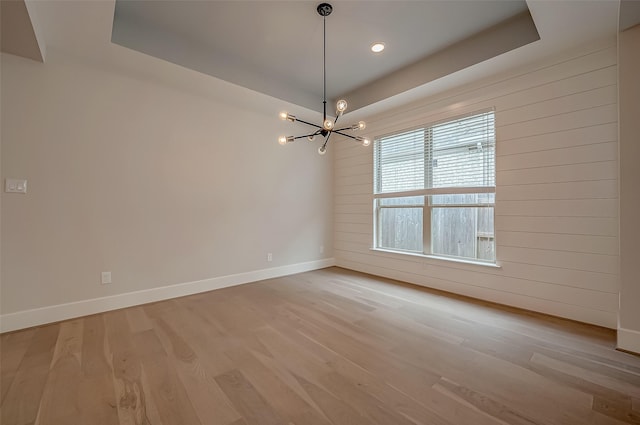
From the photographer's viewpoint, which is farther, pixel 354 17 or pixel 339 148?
pixel 339 148

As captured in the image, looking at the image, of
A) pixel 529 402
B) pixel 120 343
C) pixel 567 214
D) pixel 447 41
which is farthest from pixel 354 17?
pixel 120 343

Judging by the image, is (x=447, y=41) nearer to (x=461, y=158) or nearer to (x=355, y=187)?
(x=461, y=158)

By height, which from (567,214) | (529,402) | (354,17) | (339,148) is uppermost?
(354,17)

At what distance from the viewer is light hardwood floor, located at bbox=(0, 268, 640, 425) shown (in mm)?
1530

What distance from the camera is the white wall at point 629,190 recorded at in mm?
2195

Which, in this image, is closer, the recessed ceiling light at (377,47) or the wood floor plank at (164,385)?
the wood floor plank at (164,385)

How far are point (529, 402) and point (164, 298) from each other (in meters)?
3.76

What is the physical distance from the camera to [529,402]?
161cm

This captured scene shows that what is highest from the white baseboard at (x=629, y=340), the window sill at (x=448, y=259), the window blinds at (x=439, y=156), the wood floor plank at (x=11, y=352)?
the window blinds at (x=439, y=156)

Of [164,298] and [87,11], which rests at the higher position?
[87,11]

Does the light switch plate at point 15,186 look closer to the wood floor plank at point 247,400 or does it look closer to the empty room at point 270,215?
the empty room at point 270,215

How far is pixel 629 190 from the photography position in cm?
223

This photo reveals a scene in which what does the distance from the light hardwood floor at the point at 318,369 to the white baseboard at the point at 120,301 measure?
0.43 feet

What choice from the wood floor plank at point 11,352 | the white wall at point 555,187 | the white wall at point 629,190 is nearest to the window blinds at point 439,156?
the white wall at point 555,187
